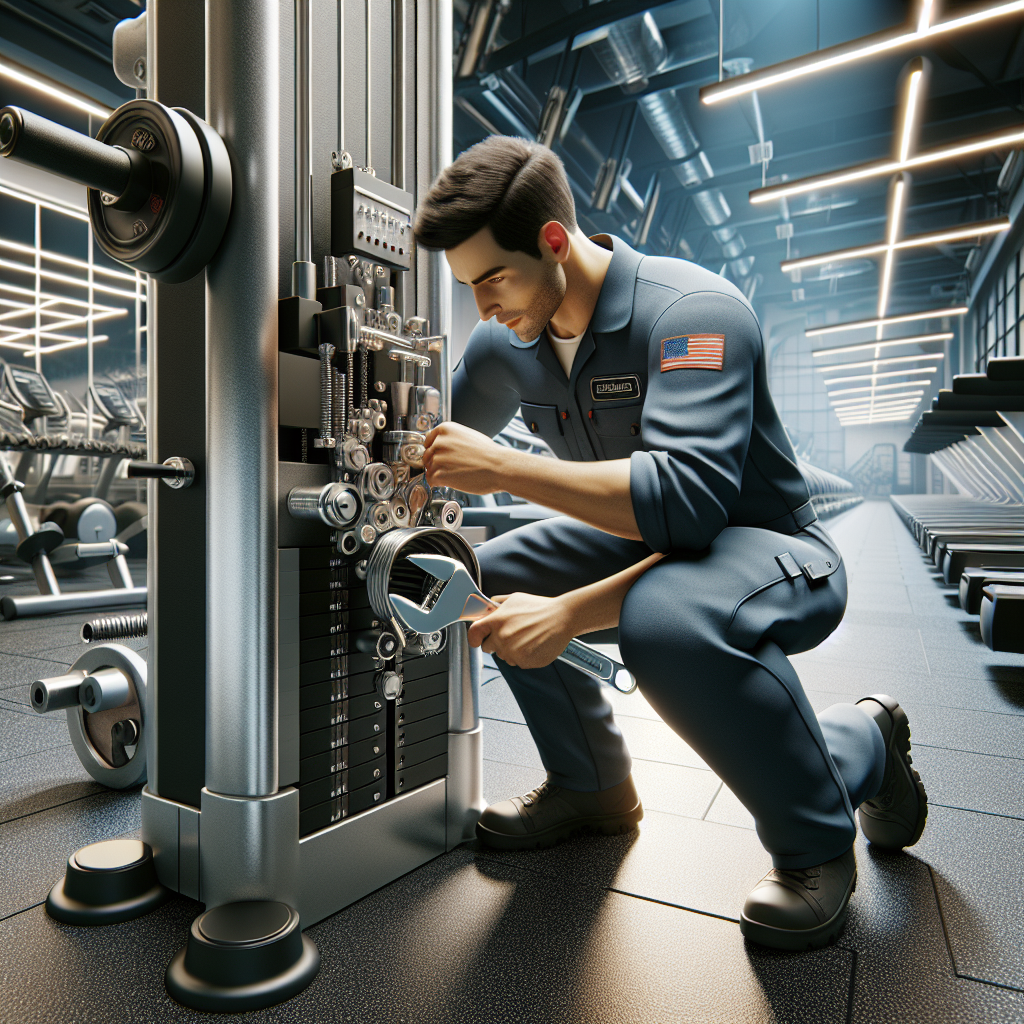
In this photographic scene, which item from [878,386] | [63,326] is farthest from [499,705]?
[878,386]

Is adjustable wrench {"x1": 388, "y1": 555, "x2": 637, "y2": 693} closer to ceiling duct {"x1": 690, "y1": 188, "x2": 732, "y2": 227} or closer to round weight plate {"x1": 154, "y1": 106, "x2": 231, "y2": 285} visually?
round weight plate {"x1": 154, "y1": 106, "x2": 231, "y2": 285}

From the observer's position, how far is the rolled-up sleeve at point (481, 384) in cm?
138

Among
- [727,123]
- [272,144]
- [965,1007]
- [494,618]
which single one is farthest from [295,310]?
[727,123]

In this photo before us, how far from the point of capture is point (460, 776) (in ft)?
4.13

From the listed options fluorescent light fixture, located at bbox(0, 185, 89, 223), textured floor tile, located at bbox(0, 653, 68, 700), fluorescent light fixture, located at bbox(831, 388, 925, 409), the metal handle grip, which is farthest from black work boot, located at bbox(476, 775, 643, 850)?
fluorescent light fixture, located at bbox(831, 388, 925, 409)

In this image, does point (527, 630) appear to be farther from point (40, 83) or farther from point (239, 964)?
point (40, 83)

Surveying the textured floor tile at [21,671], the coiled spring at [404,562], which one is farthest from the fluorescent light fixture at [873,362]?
the coiled spring at [404,562]

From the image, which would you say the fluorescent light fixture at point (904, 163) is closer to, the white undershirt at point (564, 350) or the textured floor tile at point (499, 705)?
the textured floor tile at point (499, 705)

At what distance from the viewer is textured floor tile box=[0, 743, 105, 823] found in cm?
139

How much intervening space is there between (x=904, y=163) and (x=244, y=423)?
21.9ft

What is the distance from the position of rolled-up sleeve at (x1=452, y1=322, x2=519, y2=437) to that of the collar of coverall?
16cm

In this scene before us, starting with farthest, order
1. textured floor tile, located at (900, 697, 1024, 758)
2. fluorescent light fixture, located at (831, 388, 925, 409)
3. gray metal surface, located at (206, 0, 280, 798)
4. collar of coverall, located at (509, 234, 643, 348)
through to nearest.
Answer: fluorescent light fixture, located at (831, 388, 925, 409), textured floor tile, located at (900, 697, 1024, 758), collar of coverall, located at (509, 234, 643, 348), gray metal surface, located at (206, 0, 280, 798)

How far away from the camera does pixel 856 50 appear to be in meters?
4.49

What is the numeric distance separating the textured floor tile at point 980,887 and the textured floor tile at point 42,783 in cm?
155
